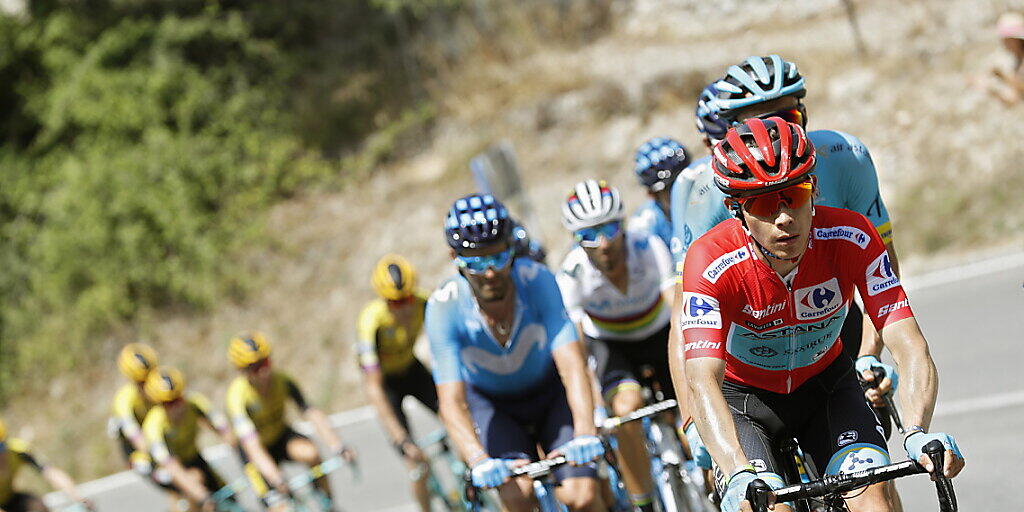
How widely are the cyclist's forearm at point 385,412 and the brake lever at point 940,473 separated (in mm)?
5410

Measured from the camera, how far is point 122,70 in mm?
23297

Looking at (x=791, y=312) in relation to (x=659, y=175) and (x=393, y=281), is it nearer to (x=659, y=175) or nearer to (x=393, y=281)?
(x=659, y=175)

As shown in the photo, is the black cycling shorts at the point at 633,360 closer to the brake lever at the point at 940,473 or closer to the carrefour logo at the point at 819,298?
the carrefour logo at the point at 819,298

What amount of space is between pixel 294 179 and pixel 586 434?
1737cm

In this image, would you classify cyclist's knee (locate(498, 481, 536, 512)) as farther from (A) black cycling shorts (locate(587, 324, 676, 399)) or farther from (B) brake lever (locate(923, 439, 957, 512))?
(B) brake lever (locate(923, 439, 957, 512))

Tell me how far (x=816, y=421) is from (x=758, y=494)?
1003mm

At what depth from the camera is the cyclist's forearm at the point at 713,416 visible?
3799mm

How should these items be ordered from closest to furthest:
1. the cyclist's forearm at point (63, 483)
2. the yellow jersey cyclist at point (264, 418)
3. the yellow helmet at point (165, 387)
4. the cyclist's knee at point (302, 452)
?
the yellow jersey cyclist at point (264, 418) < the cyclist's knee at point (302, 452) < the yellow helmet at point (165, 387) < the cyclist's forearm at point (63, 483)

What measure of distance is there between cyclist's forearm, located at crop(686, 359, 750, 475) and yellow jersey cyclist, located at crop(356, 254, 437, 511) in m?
4.63

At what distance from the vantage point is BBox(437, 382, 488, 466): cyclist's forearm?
18.8 feet

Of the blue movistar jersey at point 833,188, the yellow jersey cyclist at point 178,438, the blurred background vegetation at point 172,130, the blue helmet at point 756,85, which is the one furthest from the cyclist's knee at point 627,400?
the blurred background vegetation at point 172,130

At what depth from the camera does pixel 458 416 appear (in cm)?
585

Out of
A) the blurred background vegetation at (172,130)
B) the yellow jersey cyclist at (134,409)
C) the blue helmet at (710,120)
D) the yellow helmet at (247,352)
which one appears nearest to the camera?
the blue helmet at (710,120)

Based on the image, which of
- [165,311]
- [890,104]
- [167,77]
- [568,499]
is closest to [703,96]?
[568,499]
